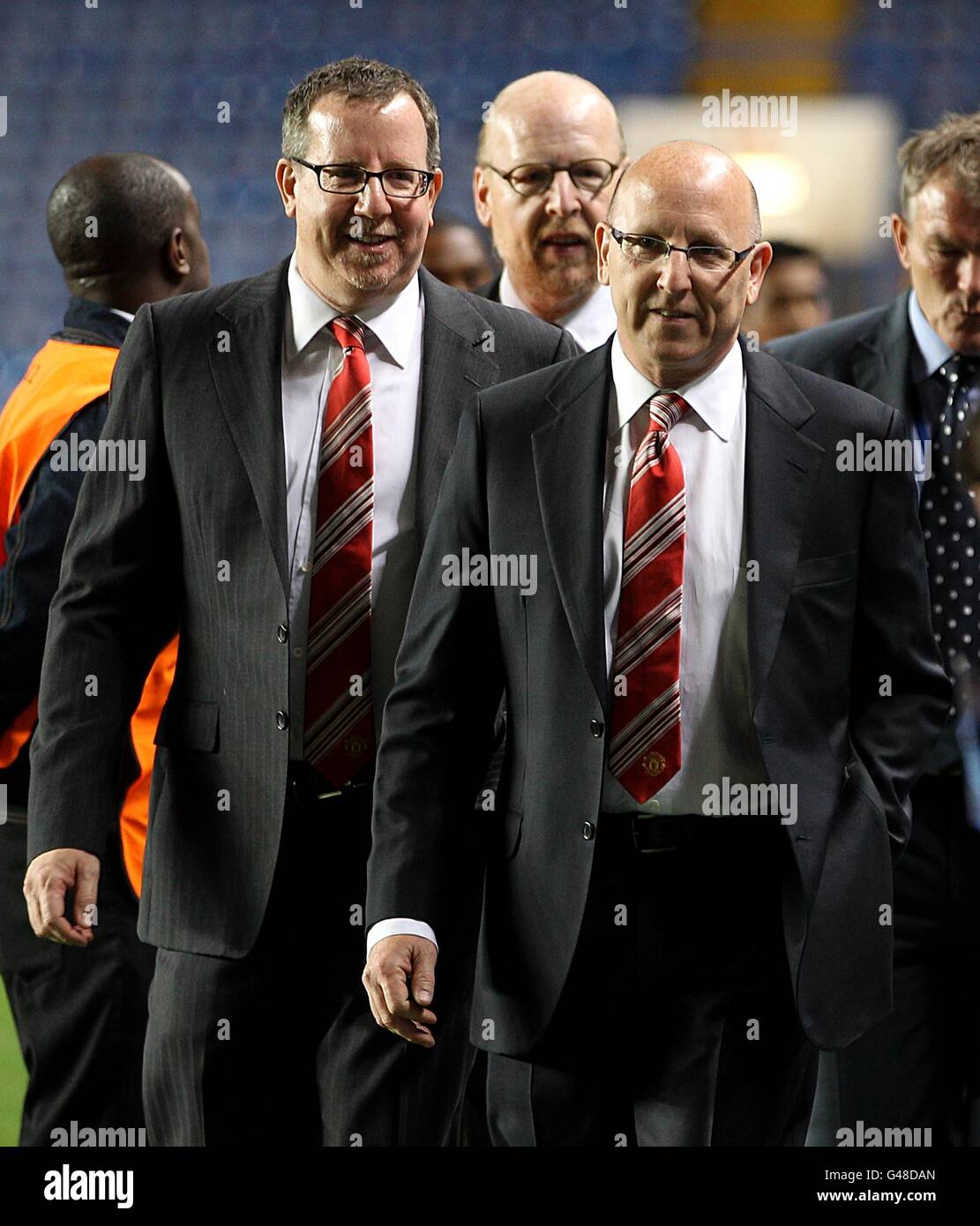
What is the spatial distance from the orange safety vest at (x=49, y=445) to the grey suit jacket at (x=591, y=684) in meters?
0.65

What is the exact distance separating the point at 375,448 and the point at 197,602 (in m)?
0.26

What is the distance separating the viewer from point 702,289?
1.71 metres

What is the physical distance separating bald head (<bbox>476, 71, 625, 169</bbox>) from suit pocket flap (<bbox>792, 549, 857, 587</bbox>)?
1.13 meters

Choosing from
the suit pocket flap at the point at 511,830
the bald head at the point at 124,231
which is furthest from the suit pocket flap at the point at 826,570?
the bald head at the point at 124,231

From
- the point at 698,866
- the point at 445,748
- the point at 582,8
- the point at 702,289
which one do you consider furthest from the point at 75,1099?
the point at 582,8

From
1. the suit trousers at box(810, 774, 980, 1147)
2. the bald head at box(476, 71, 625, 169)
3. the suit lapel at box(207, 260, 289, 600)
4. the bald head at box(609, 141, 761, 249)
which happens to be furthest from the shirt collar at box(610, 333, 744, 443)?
the bald head at box(476, 71, 625, 169)

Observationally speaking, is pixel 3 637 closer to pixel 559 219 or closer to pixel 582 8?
pixel 559 219

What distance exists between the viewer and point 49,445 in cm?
233

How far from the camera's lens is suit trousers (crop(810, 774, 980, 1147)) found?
2.26 metres

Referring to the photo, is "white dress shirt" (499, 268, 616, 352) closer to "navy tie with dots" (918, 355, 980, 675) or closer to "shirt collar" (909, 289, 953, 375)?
"shirt collar" (909, 289, 953, 375)

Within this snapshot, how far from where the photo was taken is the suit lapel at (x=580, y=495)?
5.55 feet

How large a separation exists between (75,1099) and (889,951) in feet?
3.93

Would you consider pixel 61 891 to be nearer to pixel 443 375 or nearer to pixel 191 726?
pixel 191 726
